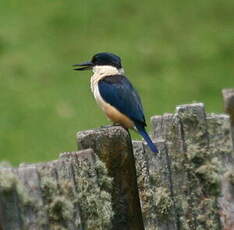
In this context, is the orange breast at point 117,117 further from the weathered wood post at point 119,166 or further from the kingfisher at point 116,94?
the weathered wood post at point 119,166

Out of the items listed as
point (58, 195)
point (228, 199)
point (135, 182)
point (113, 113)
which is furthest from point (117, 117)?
point (58, 195)

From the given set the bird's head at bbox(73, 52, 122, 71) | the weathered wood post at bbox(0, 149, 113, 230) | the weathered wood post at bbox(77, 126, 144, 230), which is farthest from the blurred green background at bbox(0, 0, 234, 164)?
the weathered wood post at bbox(0, 149, 113, 230)

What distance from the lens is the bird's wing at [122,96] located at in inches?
319

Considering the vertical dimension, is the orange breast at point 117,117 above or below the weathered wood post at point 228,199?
above

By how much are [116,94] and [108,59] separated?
326mm

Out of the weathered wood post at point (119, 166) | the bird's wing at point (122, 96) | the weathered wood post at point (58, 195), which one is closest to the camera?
the weathered wood post at point (58, 195)

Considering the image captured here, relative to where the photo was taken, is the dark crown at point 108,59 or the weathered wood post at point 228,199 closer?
the weathered wood post at point 228,199

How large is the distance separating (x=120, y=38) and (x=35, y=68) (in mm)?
1414

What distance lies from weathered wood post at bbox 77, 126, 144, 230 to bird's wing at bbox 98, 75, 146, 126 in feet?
5.81

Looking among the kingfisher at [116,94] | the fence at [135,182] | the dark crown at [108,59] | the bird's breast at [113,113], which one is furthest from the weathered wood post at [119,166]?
the dark crown at [108,59]

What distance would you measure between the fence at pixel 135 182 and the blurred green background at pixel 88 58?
6.27 m

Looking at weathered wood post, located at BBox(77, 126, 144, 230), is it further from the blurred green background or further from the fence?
the blurred green background

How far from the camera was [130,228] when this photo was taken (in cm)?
626

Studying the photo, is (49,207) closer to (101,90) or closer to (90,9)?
(101,90)
